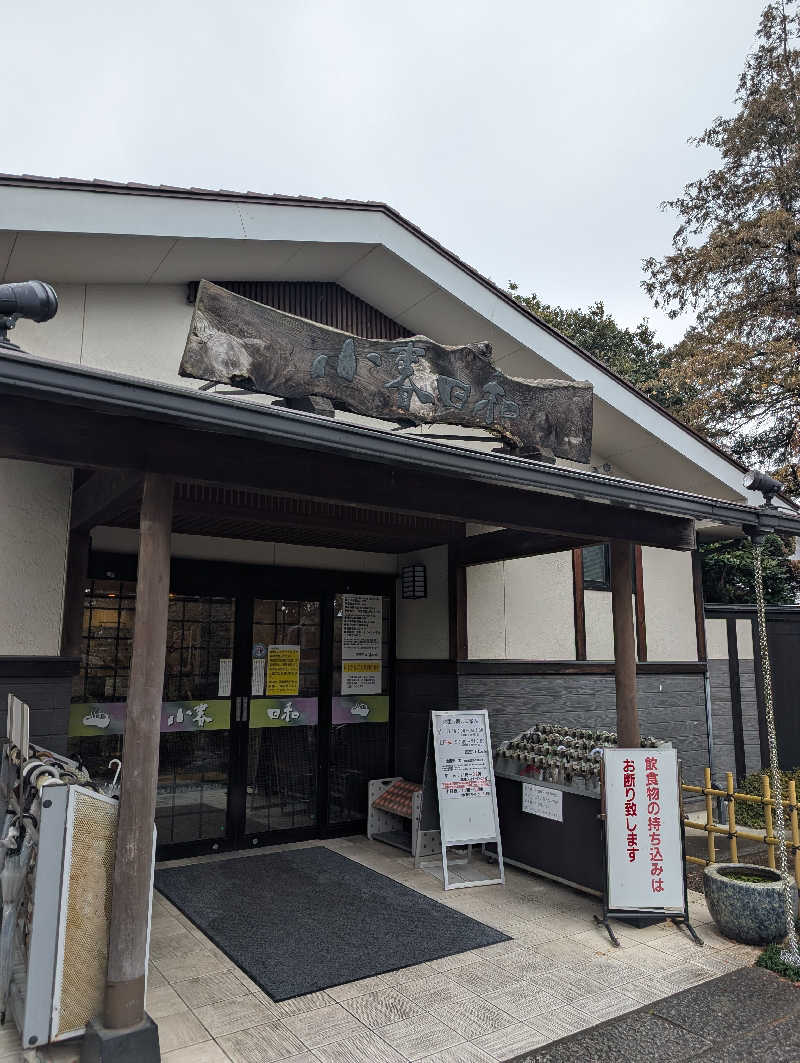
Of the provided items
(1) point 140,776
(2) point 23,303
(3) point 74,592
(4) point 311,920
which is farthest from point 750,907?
(2) point 23,303

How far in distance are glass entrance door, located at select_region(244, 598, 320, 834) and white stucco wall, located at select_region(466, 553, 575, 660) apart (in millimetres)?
1657

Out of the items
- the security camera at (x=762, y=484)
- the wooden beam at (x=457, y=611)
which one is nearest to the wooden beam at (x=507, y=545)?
the wooden beam at (x=457, y=611)

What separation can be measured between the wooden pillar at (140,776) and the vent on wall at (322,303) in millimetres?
2870

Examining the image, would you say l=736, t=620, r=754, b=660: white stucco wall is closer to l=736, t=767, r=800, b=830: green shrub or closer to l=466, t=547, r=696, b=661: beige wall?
l=466, t=547, r=696, b=661: beige wall

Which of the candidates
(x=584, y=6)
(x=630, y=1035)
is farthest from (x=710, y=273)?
(x=630, y=1035)

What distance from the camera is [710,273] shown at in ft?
47.7

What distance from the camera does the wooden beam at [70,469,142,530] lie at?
3.77m

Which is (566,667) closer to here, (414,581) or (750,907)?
(414,581)

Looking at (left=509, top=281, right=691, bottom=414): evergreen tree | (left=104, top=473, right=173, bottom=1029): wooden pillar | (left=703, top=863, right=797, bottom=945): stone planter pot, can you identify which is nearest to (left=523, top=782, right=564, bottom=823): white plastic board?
(left=703, top=863, right=797, bottom=945): stone planter pot

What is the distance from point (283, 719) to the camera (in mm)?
6594

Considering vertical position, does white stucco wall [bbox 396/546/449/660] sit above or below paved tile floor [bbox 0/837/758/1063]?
above

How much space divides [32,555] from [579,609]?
5404 mm

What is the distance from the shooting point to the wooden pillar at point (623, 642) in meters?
5.36

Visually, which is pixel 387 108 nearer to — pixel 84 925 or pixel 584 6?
pixel 584 6
